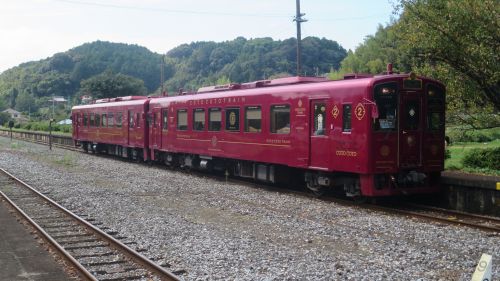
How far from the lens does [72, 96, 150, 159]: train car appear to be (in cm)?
2530

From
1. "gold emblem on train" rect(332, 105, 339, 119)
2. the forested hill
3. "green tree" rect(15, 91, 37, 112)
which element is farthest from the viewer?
"green tree" rect(15, 91, 37, 112)

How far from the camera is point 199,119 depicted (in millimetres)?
19703

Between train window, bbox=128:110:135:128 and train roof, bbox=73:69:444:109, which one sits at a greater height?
train roof, bbox=73:69:444:109

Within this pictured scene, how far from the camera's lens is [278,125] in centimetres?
1521

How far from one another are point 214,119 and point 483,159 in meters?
8.34

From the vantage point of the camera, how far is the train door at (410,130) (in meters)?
12.6

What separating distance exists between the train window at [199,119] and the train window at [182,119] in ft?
2.76

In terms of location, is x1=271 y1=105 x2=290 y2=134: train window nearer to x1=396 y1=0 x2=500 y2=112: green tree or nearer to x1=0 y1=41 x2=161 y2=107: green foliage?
x1=396 y1=0 x2=500 y2=112: green tree

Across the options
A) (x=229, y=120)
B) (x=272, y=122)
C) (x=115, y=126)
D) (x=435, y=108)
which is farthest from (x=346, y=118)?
(x=115, y=126)

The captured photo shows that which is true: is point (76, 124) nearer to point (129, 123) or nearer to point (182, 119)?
point (129, 123)

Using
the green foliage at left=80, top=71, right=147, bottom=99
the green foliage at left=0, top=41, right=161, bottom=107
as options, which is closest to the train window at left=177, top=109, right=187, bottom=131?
the green foliage at left=80, top=71, right=147, bottom=99

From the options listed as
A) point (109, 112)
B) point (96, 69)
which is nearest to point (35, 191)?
point (109, 112)

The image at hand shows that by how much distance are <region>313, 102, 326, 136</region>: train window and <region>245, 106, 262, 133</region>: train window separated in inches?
102

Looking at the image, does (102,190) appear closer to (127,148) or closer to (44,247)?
(44,247)
